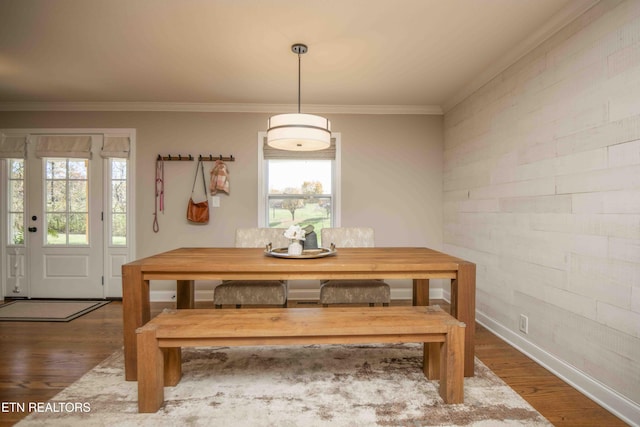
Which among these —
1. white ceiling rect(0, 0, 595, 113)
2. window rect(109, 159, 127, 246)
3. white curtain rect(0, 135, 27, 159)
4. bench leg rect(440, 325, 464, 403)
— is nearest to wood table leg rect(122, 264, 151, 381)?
white ceiling rect(0, 0, 595, 113)

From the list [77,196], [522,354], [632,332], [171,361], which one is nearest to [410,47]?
[632,332]

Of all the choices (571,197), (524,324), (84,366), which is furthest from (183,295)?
(571,197)

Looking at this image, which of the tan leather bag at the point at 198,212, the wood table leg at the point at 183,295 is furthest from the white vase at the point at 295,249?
the tan leather bag at the point at 198,212

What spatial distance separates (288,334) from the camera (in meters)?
1.70

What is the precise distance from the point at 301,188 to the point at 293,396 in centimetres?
255

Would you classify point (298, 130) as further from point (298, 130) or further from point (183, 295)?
point (183, 295)

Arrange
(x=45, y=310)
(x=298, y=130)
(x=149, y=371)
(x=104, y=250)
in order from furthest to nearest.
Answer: (x=104, y=250) → (x=45, y=310) → (x=298, y=130) → (x=149, y=371)

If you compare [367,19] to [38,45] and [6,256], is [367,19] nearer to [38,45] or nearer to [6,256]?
[38,45]

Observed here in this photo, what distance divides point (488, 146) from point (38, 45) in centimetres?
387

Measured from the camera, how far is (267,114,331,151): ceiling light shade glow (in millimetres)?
2129

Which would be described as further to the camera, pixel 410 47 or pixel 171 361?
pixel 410 47

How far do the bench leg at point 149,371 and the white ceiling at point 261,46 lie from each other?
2015 mm

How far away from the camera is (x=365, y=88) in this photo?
11.1 feet

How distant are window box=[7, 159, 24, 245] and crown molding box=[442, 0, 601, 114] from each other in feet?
17.5
